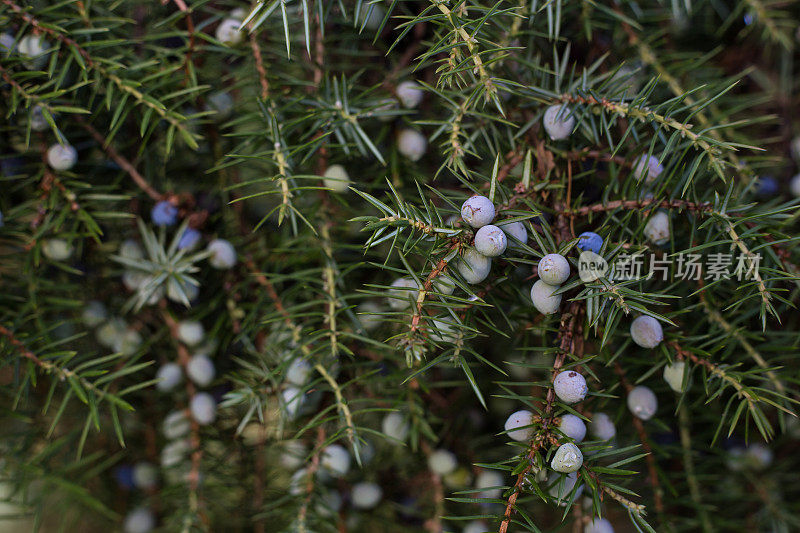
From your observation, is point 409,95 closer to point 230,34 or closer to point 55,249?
point 230,34

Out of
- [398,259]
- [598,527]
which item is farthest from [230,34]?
[598,527]

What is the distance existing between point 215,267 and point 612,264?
0.32 meters

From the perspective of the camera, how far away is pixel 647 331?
1.22 feet

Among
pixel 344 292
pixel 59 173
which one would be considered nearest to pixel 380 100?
pixel 344 292

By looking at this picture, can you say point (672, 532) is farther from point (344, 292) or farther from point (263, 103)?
point (263, 103)

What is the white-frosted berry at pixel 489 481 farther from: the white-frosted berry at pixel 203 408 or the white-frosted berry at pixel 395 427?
the white-frosted berry at pixel 203 408

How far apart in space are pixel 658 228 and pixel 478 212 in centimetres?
14

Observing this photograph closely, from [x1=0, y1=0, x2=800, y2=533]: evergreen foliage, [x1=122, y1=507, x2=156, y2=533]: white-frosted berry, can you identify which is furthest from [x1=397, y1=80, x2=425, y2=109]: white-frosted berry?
[x1=122, y1=507, x2=156, y2=533]: white-frosted berry

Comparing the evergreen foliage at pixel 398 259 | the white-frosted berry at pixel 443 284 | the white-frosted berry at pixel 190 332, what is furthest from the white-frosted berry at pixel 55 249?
the white-frosted berry at pixel 443 284

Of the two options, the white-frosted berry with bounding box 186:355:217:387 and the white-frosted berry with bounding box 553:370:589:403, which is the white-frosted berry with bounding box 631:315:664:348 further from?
the white-frosted berry with bounding box 186:355:217:387

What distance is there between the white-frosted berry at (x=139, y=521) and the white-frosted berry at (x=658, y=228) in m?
0.56

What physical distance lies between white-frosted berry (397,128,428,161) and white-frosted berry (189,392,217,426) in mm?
274

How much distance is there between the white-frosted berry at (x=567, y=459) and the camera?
33 centimetres

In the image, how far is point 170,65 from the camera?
1.54ft
